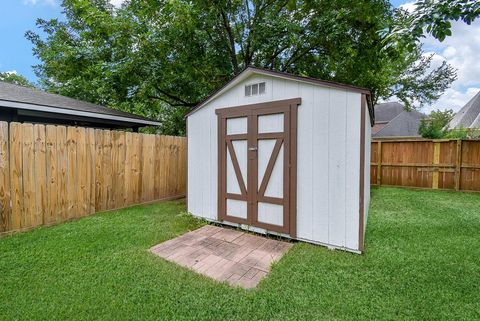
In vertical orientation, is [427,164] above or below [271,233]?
above

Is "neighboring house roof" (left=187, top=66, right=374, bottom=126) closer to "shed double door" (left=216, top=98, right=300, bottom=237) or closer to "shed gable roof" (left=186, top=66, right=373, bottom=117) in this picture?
"shed gable roof" (left=186, top=66, right=373, bottom=117)

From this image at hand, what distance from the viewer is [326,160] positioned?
10.9 feet

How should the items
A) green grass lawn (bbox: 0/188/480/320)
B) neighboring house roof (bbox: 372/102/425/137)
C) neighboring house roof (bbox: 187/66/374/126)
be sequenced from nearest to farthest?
green grass lawn (bbox: 0/188/480/320), neighboring house roof (bbox: 187/66/374/126), neighboring house roof (bbox: 372/102/425/137)

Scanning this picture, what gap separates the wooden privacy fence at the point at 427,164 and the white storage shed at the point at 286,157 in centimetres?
543

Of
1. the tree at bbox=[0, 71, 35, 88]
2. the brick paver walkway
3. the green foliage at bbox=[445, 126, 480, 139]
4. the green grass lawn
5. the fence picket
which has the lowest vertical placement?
the brick paver walkway

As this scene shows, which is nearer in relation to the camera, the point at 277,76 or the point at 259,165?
the point at 277,76

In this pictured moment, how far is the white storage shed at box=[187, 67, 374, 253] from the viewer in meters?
3.15

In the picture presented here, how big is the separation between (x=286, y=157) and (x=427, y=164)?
6612mm

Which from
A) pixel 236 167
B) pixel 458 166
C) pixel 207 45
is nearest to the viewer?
pixel 236 167

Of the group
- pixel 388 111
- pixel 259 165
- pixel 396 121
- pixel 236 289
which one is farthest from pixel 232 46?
pixel 388 111

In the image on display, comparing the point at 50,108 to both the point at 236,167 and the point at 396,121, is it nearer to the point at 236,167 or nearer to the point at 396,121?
the point at 236,167

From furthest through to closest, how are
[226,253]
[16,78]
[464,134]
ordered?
[16,78] < [464,134] < [226,253]

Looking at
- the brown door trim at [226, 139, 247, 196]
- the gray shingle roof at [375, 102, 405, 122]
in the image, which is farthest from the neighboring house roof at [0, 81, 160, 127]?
the gray shingle roof at [375, 102, 405, 122]

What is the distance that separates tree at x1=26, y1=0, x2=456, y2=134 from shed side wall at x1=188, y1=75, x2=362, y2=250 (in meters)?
3.61
